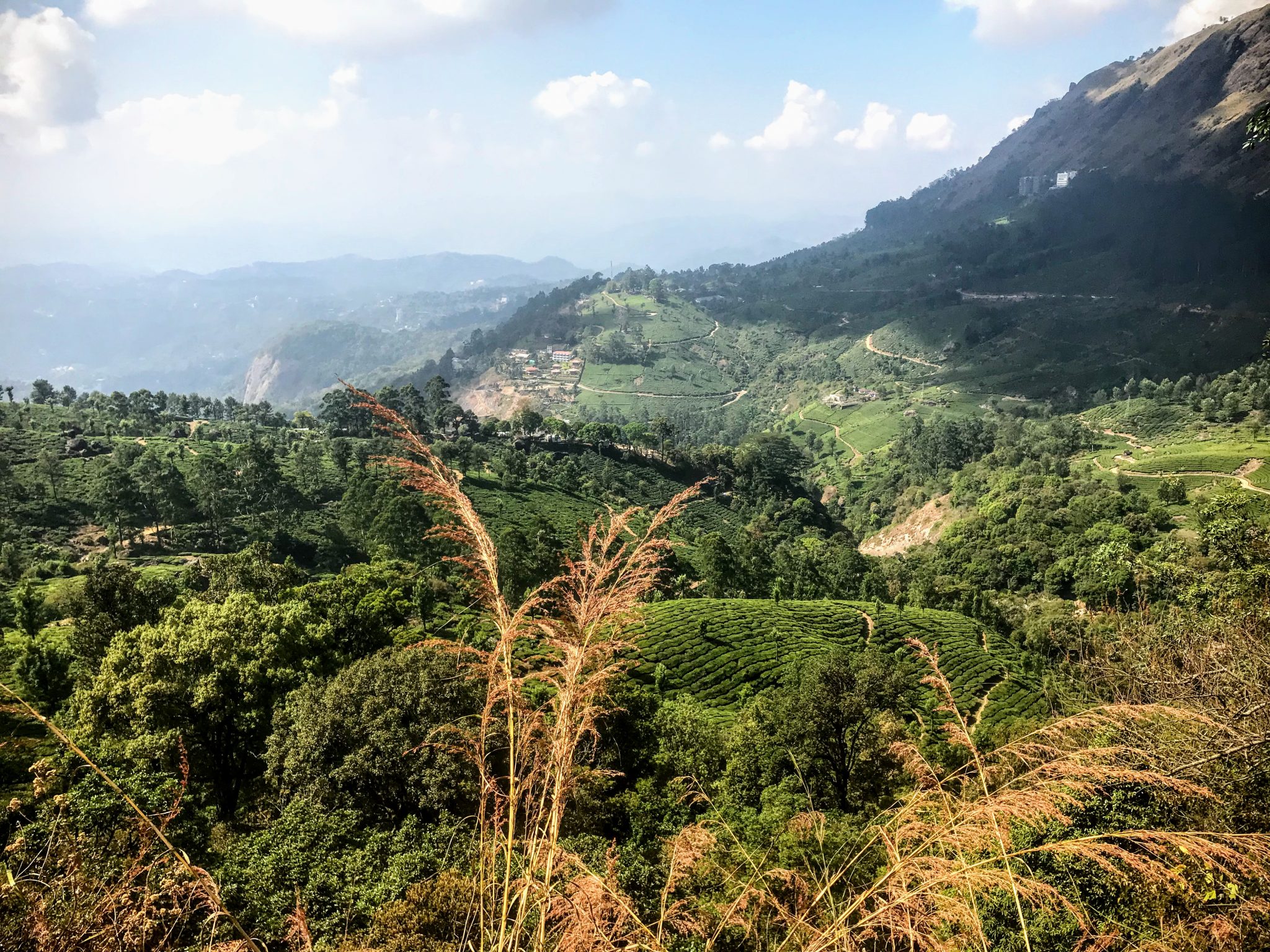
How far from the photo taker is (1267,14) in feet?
468

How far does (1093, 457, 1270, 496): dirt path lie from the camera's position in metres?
51.9

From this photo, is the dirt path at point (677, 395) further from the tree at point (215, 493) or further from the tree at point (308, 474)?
the tree at point (215, 493)

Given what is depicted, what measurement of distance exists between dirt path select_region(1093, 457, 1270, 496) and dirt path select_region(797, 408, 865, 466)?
3672 cm

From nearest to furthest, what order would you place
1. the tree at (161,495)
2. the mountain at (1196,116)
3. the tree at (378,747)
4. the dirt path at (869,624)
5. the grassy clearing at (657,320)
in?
the dirt path at (869,624), the tree at (378,747), the tree at (161,495), the mountain at (1196,116), the grassy clearing at (657,320)

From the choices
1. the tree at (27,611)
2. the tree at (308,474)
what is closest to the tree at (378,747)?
the tree at (27,611)

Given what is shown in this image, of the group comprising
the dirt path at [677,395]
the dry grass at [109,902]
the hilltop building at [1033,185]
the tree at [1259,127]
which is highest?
the hilltop building at [1033,185]

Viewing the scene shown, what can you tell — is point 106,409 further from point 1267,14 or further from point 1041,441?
point 1267,14

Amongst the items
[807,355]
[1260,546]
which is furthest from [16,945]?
[807,355]

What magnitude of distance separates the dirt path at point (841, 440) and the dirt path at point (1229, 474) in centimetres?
3672

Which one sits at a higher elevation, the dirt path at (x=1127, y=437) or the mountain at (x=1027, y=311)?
the mountain at (x=1027, y=311)

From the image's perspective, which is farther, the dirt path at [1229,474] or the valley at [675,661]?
the dirt path at [1229,474]

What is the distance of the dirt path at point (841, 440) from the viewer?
96.8 metres

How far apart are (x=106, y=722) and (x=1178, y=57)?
886ft

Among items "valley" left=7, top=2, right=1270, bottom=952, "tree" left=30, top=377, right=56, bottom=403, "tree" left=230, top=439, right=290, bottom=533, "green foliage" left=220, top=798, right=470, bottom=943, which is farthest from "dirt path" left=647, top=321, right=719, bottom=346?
"green foliage" left=220, top=798, right=470, bottom=943
